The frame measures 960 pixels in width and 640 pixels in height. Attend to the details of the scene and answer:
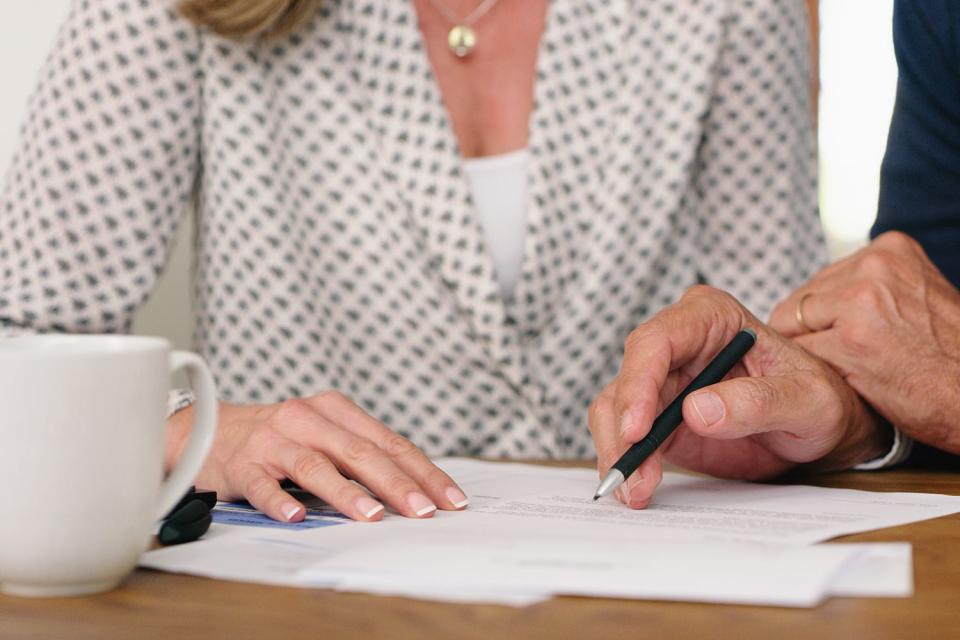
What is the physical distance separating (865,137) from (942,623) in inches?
175

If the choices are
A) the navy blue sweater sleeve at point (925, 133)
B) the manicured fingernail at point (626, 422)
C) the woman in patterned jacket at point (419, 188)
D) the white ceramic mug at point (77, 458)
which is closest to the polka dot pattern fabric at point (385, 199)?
the woman in patterned jacket at point (419, 188)

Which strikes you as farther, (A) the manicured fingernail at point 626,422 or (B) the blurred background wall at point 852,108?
(B) the blurred background wall at point 852,108

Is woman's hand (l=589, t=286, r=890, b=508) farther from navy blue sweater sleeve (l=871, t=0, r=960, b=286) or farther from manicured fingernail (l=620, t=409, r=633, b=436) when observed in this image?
navy blue sweater sleeve (l=871, t=0, r=960, b=286)

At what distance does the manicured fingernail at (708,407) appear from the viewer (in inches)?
27.0

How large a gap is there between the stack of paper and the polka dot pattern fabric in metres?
0.53

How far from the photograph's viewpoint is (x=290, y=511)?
0.64m

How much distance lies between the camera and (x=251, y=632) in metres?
0.44

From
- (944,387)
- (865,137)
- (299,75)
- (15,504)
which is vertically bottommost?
(865,137)

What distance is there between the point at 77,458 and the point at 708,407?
39 centimetres

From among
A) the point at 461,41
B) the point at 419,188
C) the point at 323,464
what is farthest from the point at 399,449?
the point at 461,41

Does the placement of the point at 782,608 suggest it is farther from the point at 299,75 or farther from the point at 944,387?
the point at 299,75

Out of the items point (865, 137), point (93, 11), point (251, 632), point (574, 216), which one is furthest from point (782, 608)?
point (865, 137)

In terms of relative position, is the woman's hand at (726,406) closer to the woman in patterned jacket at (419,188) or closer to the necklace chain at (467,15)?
the woman in patterned jacket at (419,188)

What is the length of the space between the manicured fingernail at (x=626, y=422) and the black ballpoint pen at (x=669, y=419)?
0.01m
